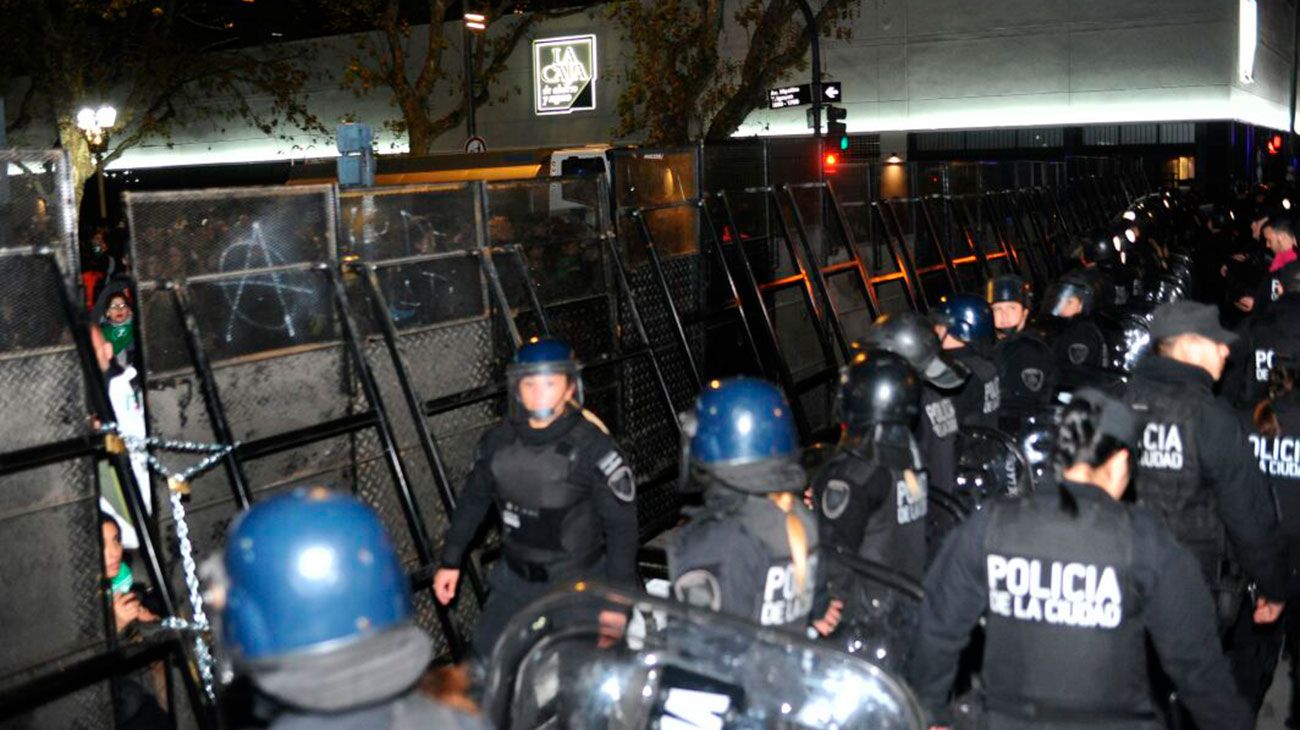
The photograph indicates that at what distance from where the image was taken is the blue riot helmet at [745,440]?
4301mm

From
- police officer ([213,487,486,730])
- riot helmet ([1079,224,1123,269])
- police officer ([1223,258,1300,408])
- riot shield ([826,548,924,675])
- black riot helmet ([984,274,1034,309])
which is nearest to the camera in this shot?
police officer ([213,487,486,730])

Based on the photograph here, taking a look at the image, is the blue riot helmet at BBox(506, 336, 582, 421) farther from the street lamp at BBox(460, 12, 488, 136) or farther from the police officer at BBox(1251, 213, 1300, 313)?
the street lamp at BBox(460, 12, 488, 136)

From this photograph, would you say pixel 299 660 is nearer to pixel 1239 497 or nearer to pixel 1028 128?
pixel 1239 497

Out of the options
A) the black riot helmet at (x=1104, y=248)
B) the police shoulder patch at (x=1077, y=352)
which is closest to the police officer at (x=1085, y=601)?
the police shoulder patch at (x=1077, y=352)

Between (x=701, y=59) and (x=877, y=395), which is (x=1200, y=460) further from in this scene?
(x=701, y=59)

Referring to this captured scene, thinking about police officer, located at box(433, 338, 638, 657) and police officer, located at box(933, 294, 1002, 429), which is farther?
police officer, located at box(933, 294, 1002, 429)

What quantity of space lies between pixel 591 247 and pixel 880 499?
16.2ft

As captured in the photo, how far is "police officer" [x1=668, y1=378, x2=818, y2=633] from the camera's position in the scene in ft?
13.4

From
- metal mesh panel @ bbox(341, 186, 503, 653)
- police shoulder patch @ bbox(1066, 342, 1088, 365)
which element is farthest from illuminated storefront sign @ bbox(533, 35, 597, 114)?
metal mesh panel @ bbox(341, 186, 503, 653)

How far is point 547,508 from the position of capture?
19.3 ft

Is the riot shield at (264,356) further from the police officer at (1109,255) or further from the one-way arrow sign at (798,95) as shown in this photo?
the one-way arrow sign at (798,95)

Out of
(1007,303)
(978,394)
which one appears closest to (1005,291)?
(1007,303)

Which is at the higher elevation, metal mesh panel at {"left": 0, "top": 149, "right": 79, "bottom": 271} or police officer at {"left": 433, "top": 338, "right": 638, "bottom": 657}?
metal mesh panel at {"left": 0, "top": 149, "right": 79, "bottom": 271}

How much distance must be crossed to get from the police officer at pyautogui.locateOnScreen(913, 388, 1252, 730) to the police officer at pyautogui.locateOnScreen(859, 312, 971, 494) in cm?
236
